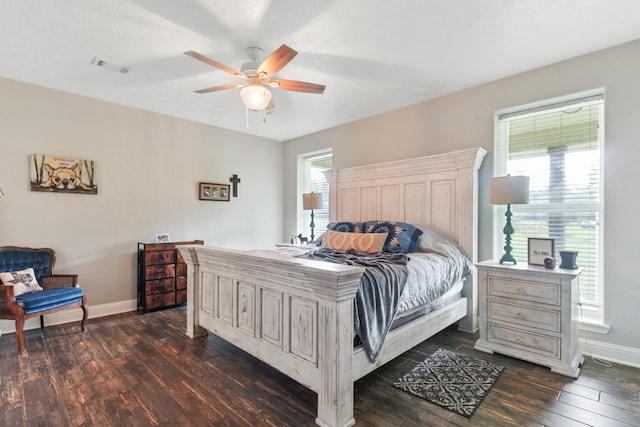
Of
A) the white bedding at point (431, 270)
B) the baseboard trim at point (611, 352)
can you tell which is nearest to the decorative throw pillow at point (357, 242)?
the white bedding at point (431, 270)

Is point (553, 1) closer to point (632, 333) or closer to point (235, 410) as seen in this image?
point (632, 333)

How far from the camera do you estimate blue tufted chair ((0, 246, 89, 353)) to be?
2.77 metres

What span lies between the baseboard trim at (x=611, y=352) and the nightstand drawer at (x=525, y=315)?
2.07 feet

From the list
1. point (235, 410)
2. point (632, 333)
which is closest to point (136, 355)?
point (235, 410)

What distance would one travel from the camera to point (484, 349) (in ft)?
8.89

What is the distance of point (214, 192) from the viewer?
15.9 feet

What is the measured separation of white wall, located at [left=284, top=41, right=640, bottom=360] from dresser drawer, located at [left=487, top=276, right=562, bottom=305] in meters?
0.68

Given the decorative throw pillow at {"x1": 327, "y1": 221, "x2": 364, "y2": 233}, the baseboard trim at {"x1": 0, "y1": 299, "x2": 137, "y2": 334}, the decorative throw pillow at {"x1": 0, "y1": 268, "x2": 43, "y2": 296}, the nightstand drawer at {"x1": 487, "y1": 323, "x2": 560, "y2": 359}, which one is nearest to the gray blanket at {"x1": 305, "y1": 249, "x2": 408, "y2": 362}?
the nightstand drawer at {"x1": 487, "y1": 323, "x2": 560, "y2": 359}

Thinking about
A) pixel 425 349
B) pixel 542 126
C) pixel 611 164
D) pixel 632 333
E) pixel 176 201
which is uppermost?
pixel 542 126

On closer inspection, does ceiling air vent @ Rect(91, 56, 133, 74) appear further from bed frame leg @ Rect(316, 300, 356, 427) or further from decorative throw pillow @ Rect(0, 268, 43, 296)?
bed frame leg @ Rect(316, 300, 356, 427)

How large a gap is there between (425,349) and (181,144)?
4.13 metres

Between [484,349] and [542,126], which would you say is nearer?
[484,349]

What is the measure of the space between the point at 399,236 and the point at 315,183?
256cm

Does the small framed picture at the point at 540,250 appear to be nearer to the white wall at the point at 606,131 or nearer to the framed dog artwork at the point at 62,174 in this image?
the white wall at the point at 606,131
